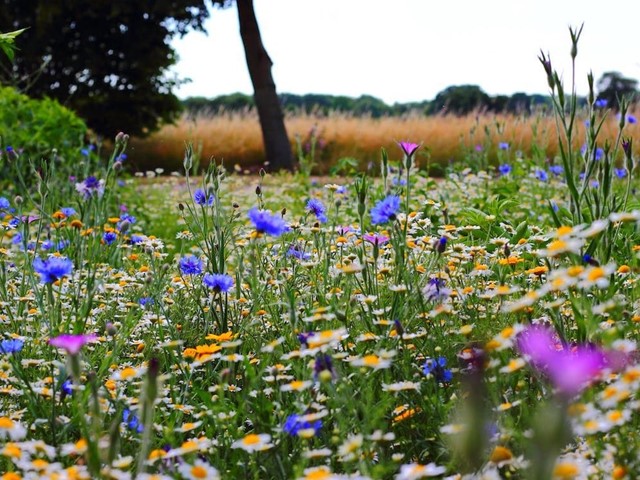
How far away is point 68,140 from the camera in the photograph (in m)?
7.24

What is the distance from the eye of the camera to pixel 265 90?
47.1 ft

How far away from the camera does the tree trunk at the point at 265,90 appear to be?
14.2 meters

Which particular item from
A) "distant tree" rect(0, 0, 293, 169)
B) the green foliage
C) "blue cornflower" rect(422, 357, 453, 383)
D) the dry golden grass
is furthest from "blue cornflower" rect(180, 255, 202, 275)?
"distant tree" rect(0, 0, 293, 169)

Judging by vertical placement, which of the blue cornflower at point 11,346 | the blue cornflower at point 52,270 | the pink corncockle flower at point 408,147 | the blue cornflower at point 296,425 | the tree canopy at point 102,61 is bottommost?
the blue cornflower at point 296,425

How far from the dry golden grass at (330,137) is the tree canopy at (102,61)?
2.92 feet

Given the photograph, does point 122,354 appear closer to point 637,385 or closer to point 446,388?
point 446,388

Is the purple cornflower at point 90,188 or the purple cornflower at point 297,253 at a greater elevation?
the purple cornflower at point 90,188

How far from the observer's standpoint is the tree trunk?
14.2m

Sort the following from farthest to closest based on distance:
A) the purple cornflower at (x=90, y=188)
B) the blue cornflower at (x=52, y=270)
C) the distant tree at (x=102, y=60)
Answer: the distant tree at (x=102, y=60) < the purple cornflower at (x=90, y=188) < the blue cornflower at (x=52, y=270)

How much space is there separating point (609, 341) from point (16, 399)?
164 cm

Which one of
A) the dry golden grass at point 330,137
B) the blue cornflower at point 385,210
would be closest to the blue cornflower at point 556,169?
the blue cornflower at point 385,210

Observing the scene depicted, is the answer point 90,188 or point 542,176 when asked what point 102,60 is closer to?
point 542,176

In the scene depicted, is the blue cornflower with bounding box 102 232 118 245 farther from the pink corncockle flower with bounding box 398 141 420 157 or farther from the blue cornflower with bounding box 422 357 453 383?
the blue cornflower with bounding box 422 357 453 383

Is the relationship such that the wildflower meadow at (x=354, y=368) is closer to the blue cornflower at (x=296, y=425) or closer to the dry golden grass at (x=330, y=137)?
the blue cornflower at (x=296, y=425)
